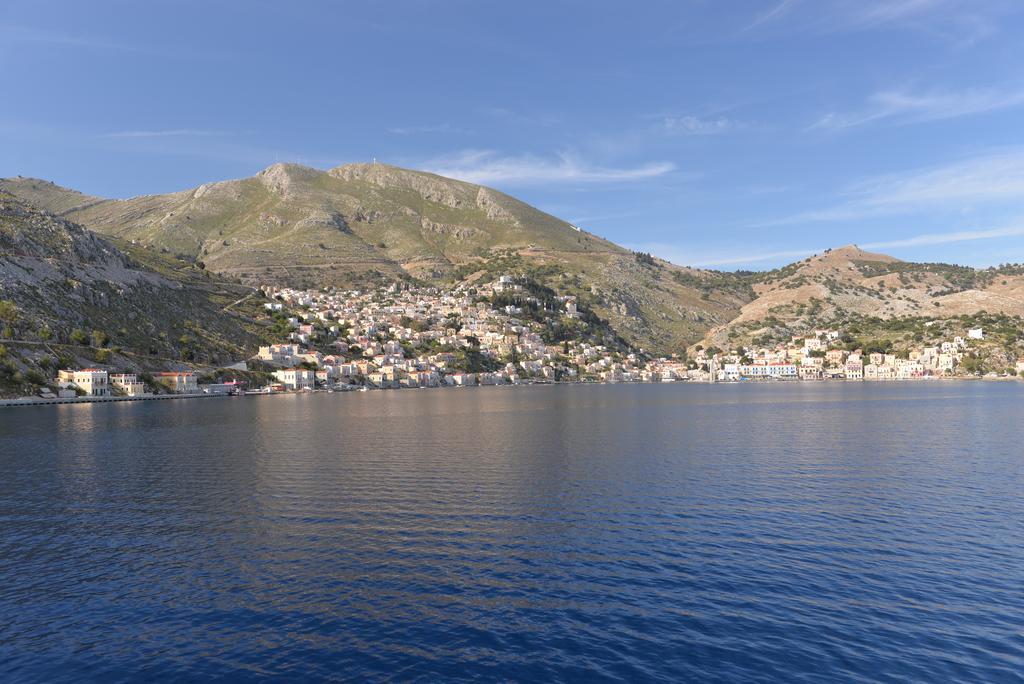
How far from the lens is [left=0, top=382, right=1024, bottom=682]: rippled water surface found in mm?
20953

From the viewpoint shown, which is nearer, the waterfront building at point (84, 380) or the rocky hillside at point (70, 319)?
the waterfront building at point (84, 380)

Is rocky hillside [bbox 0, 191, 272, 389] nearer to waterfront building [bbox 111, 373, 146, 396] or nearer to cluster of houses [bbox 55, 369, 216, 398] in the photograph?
cluster of houses [bbox 55, 369, 216, 398]

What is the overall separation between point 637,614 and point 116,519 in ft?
109

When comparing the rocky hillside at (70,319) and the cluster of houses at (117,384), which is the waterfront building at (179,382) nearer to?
the cluster of houses at (117,384)

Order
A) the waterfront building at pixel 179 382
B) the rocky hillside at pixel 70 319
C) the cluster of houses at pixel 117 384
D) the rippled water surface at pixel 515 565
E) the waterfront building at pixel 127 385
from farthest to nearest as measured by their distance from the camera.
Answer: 1. the waterfront building at pixel 179 382
2. the waterfront building at pixel 127 385
3. the rocky hillside at pixel 70 319
4. the cluster of houses at pixel 117 384
5. the rippled water surface at pixel 515 565

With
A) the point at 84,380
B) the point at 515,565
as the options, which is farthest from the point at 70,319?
the point at 515,565

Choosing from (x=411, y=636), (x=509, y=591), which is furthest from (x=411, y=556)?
(x=411, y=636)

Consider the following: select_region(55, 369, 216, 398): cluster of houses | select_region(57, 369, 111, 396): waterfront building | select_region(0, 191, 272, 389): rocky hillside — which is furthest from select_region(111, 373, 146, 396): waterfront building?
select_region(0, 191, 272, 389): rocky hillside

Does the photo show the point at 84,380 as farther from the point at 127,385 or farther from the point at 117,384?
the point at 127,385

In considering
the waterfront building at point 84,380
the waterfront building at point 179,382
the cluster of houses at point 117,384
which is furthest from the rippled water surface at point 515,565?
the waterfront building at point 179,382

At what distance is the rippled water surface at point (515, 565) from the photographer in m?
21.0

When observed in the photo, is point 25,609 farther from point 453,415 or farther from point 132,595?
point 453,415

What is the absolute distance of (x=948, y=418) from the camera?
98.0m

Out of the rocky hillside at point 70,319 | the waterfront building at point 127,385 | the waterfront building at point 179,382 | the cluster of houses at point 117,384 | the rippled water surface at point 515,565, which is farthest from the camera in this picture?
the waterfront building at point 179,382
